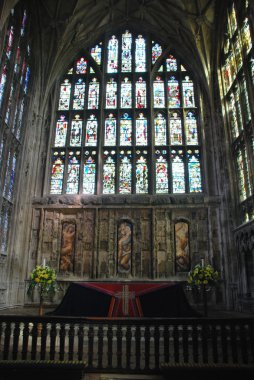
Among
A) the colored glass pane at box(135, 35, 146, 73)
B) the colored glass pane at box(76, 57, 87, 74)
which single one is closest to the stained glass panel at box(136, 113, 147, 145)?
the colored glass pane at box(135, 35, 146, 73)

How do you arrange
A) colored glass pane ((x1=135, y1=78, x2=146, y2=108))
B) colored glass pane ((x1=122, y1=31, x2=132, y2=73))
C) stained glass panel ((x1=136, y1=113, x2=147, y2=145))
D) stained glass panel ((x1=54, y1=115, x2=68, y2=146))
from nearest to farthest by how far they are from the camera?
stained glass panel ((x1=136, y1=113, x2=147, y2=145)), stained glass panel ((x1=54, y1=115, x2=68, y2=146)), colored glass pane ((x1=135, y1=78, x2=146, y2=108)), colored glass pane ((x1=122, y1=31, x2=132, y2=73))

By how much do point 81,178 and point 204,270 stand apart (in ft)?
28.5

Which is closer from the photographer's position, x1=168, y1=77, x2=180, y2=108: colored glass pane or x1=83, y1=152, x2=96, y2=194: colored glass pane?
x1=83, y1=152, x2=96, y2=194: colored glass pane

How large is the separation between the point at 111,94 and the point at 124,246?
8.29 metres

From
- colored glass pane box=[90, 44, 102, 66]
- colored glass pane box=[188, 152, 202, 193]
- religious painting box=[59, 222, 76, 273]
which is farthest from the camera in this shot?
colored glass pane box=[90, 44, 102, 66]

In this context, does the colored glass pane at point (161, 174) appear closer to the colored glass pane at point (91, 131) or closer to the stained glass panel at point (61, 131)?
the colored glass pane at point (91, 131)

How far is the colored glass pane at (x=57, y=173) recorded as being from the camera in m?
16.6

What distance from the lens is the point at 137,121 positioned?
17562 mm

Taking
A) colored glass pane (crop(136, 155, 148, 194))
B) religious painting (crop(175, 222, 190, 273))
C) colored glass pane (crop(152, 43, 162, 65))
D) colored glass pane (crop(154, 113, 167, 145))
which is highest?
colored glass pane (crop(152, 43, 162, 65))

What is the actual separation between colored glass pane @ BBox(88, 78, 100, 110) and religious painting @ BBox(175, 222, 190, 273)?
305 inches

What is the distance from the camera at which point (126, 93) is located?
1820 cm

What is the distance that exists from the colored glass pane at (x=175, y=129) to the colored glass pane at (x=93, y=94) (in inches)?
158

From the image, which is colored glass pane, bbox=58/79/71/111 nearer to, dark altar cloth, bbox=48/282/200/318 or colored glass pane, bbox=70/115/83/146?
colored glass pane, bbox=70/115/83/146

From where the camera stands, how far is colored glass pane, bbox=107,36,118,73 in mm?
18692
